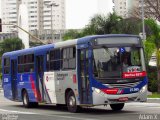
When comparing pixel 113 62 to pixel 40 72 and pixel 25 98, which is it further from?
pixel 25 98

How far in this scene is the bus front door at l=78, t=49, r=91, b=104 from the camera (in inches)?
723

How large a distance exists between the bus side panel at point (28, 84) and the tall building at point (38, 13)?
10055cm

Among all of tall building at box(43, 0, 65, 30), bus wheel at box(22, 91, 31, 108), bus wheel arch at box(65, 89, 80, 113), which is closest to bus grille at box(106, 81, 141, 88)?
bus wheel arch at box(65, 89, 80, 113)

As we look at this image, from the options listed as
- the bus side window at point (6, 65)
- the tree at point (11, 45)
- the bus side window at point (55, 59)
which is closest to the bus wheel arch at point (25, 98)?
the bus side window at point (6, 65)

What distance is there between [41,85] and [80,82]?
Result: 4.44 meters


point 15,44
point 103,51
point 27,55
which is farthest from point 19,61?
point 15,44

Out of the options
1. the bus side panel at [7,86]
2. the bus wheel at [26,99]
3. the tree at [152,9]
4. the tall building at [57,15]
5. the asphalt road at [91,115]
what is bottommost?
the asphalt road at [91,115]

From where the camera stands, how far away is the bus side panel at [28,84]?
23.7 metres

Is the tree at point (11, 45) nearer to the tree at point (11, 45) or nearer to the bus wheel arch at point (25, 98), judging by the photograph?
the tree at point (11, 45)

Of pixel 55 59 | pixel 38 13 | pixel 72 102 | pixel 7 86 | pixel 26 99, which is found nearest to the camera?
pixel 72 102

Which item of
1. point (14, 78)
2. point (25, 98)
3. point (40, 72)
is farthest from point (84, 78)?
point (14, 78)

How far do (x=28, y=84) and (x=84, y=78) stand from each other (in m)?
6.44

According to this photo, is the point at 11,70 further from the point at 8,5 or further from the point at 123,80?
the point at 8,5

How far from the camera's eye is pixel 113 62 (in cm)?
1800
